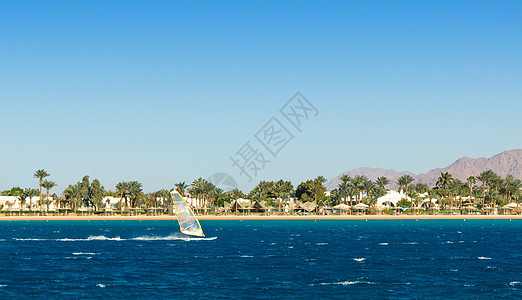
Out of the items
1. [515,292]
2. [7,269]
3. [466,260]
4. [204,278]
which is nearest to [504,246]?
[466,260]

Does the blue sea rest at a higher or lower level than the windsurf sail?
lower

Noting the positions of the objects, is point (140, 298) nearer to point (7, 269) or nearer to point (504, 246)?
point (7, 269)

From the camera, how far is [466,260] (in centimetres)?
6825

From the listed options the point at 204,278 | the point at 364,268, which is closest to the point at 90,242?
the point at 204,278

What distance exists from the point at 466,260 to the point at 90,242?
213ft

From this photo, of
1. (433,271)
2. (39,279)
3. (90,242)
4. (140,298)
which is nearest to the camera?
(140,298)

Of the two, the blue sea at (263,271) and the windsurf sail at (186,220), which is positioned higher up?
the windsurf sail at (186,220)

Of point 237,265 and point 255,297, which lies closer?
point 255,297

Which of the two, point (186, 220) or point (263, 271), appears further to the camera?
point (186, 220)

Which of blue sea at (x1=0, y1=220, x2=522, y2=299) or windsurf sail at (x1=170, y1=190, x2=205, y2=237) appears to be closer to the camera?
blue sea at (x1=0, y1=220, x2=522, y2=299)

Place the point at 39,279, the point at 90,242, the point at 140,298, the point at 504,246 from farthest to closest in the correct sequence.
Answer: the point at 90,242 → the point at 504,246 → the point at 39,279 → the point at 140,298

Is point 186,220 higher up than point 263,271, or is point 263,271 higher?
point 186,220

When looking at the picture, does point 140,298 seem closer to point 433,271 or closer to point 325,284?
point 325,284

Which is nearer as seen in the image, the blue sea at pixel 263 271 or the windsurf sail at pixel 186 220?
the blue sea at pixel 263 271
